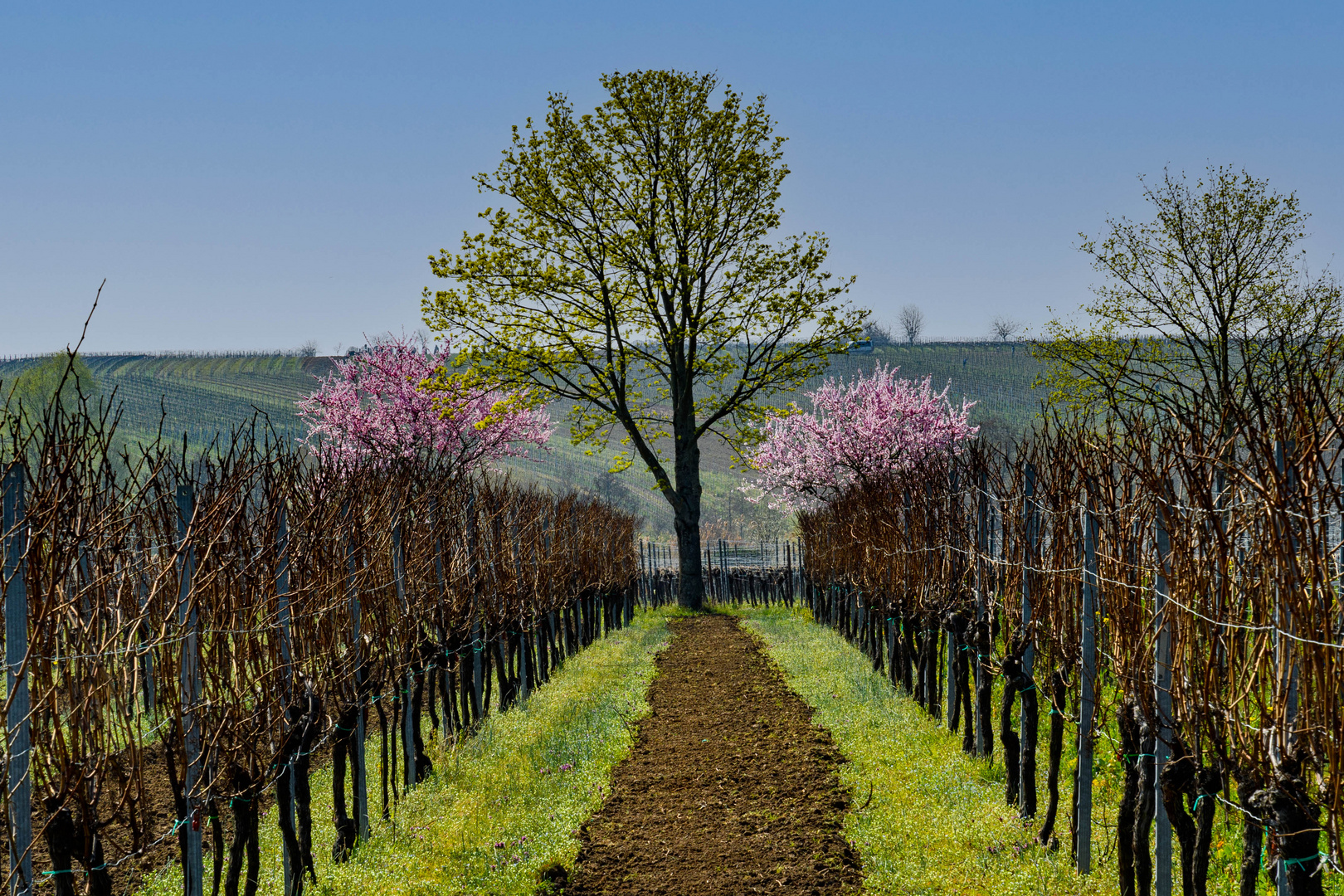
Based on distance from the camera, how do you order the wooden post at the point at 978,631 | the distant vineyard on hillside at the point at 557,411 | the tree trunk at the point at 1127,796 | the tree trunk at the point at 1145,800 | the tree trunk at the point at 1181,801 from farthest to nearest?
the distant vineyard on hillside at the point at 557,411, the wooden post at the point at 978,631, the tree trunk at the point at 1127,796, the tree trunk at the point at 1145,800, the tree trunk at the point at 1181,801

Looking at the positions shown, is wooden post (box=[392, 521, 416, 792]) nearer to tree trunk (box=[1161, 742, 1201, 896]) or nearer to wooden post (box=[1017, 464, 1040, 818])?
wooden post (box=[1017, 464, 1040, 818])

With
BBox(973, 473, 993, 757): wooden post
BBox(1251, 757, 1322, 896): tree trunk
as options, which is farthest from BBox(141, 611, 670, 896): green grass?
BBox(1251, 757, 1322, 896): tree trunk

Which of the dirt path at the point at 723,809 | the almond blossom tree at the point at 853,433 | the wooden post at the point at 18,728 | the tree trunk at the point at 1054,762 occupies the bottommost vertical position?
the dirt path at the point at 723,809

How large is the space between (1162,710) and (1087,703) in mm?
954

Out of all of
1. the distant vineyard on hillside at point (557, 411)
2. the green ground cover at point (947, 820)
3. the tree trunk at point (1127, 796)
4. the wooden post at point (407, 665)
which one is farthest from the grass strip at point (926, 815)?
the distant vineyard on hillside at point (557, 411)

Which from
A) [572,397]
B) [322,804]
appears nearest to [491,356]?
[572,397]

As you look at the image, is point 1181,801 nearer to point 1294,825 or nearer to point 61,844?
point 1294,825

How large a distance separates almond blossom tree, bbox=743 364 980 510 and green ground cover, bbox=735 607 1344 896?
15.6 m

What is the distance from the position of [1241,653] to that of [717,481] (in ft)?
251

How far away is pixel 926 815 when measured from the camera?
644 cm

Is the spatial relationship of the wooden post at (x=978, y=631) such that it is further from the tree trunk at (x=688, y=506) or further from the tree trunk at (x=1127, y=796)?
the tree trunk at (x=688, y=506)

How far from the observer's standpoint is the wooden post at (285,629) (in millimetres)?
5266

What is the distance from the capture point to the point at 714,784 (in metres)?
7.60

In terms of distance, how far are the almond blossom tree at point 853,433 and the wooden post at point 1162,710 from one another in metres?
19.6
